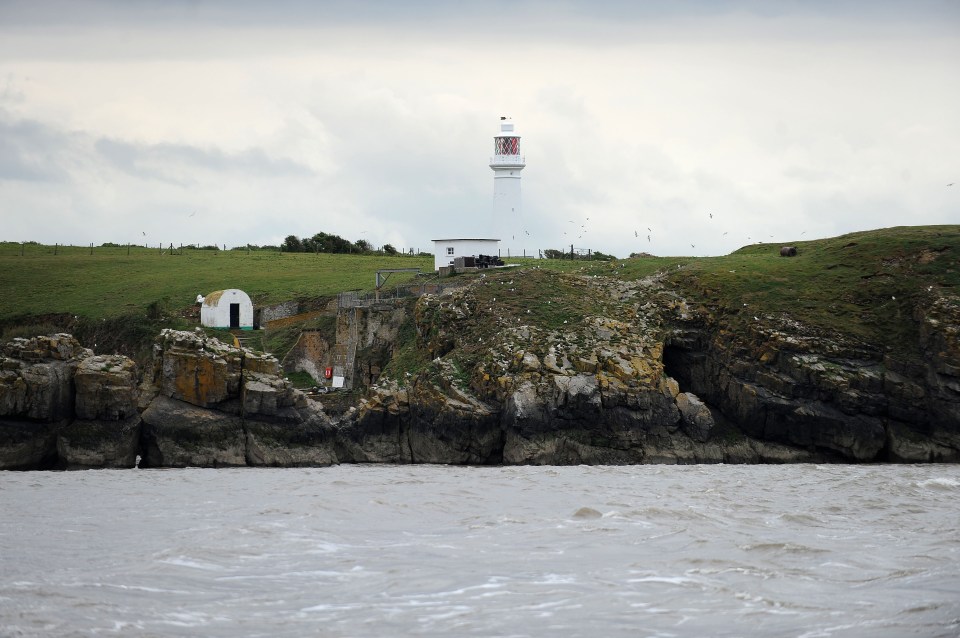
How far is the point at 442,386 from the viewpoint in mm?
45844

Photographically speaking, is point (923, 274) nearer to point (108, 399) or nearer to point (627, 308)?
point (627, 308)

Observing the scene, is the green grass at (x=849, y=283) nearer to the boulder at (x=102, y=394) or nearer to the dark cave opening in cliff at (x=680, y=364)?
the dark cave opening in cliff at (x=680, y=364)

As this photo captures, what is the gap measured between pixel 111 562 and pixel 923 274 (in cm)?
3761

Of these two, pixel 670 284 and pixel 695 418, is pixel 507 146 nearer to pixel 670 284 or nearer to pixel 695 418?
pixel 670 284

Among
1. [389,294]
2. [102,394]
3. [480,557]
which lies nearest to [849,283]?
[389,294]

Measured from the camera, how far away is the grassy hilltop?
4969 cm

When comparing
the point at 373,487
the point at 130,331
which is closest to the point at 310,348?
the point at 130,331

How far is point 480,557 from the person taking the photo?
24.1m

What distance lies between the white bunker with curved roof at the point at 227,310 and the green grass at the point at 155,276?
264cm

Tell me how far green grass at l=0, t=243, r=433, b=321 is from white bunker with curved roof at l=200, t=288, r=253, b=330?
2.64m

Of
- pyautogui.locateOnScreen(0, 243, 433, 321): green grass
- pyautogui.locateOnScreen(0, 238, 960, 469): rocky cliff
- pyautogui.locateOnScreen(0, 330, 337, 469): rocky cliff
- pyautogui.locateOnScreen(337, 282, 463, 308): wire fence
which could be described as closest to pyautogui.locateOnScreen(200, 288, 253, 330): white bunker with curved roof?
pyautogui.locateOnScreen(0, 243, 433, 321): green grass

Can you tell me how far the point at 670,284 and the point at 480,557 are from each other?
30840mm

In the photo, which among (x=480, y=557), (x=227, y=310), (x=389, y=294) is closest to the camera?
(x=480, y=557)

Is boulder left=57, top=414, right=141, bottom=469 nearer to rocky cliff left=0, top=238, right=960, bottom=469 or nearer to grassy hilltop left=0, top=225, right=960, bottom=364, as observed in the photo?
rocky cliff left=0, top=238, right=960, bottom=469
